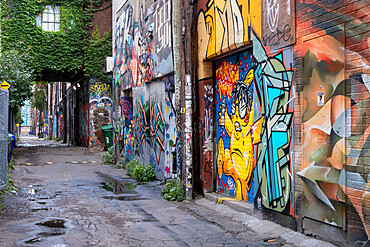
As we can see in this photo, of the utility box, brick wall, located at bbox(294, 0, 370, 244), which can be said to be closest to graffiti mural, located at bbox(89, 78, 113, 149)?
the utility box

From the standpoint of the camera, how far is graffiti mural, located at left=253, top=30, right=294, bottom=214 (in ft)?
20.2

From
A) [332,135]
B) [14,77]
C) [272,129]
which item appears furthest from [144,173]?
[14,77]

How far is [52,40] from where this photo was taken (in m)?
25.6

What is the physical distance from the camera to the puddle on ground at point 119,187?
427 inches

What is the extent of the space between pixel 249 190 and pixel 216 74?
2.85 meters

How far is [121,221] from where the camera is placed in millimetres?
7359

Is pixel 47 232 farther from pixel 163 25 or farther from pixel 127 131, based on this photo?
pixel 127 131

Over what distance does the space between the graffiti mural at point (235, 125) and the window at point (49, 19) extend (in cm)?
1936

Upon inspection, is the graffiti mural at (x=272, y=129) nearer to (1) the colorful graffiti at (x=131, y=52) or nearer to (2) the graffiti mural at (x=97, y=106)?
(1) the colorful graffiti at (x=131, y=52)

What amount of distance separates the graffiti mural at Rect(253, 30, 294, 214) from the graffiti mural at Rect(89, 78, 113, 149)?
811 inches

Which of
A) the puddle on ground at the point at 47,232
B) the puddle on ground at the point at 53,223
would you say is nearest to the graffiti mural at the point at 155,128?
the puddle on ground at the point at 53,223

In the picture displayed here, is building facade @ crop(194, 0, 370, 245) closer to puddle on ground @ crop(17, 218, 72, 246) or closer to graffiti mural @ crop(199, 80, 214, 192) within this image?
graffiti mural @ crop(199, 80, 214, 192)

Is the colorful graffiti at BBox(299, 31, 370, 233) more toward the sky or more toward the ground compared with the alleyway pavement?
more toward the sky

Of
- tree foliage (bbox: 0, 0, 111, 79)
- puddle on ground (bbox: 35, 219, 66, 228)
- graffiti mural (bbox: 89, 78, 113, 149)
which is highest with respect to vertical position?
tree foliage (bbox: 0, 0, 111, 79)
